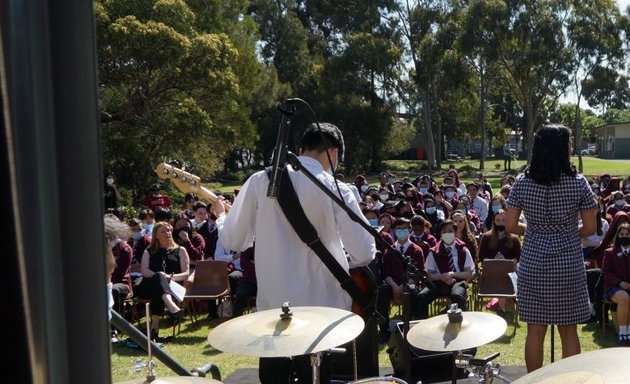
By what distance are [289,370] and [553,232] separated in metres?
1.89

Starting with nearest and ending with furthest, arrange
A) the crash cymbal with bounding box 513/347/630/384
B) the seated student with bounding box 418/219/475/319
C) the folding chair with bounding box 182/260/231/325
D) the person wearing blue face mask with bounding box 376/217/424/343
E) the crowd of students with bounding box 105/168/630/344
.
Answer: the crash cymbal with bounding box 513/347/630/384
the crowd of students with bounding box 105/168/630/344
the person wearing blue face mask with bounding box 376/217/424/343
the seated student with bounding box 418/219/475/319
the folding chair with bounding box 182/260/231/325

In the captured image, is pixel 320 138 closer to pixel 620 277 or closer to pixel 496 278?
pixel 620 277

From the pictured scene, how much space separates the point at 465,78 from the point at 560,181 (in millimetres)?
36241

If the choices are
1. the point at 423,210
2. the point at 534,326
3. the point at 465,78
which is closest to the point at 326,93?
the point at 465,78

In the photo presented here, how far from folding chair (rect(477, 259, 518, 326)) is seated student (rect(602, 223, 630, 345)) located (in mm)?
1272

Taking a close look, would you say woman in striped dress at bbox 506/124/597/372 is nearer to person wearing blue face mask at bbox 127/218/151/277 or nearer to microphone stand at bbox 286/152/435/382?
microphone stand at bbox 286/152/435/382

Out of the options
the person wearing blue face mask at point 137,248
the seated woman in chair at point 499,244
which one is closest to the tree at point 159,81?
the person wearing blue face mask at point 137,248

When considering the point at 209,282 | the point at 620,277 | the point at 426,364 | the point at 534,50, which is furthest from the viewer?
the point at 534,50

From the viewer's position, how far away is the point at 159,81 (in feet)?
71.8

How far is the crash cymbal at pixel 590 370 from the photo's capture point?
5.07 feet

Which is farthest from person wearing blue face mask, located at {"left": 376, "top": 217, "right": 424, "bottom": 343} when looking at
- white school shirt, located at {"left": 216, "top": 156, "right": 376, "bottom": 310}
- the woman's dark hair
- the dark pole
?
the dark pole

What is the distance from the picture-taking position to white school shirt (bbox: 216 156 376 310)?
3.61 meters

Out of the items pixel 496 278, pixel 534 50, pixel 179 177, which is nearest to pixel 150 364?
pixel 179 177

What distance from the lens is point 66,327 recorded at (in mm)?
668
